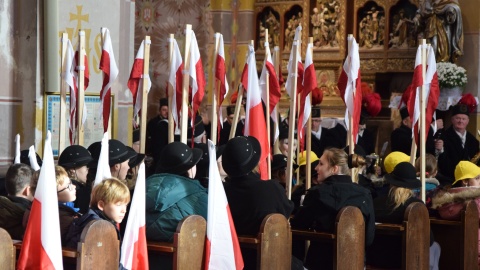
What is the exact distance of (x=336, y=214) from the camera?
7570mm

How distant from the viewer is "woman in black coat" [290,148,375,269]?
299 inches

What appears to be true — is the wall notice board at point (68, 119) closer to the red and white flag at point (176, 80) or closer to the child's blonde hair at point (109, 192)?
the red and white flag at point (176, 80)

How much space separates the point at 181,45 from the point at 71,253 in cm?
1153

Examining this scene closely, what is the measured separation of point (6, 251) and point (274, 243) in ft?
6.61

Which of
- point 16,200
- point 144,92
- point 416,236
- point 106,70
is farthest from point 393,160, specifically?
point 16,200

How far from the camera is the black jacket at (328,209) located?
759 centimetres

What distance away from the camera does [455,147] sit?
42.5 ft

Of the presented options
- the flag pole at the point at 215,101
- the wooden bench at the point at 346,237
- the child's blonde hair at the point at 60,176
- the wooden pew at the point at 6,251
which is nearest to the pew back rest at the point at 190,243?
the child's blonde hair at the point at 60,176

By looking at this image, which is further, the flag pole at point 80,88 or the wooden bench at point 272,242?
the flag pole at point 80,88

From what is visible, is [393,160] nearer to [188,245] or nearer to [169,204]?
[169,204]

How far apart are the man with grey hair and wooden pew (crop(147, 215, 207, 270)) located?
32.6 inches

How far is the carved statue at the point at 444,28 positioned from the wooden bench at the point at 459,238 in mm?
5978

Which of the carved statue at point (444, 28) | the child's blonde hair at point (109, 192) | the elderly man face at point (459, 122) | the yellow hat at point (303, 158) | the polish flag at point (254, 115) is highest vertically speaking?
the carved statue at point (444, 28)

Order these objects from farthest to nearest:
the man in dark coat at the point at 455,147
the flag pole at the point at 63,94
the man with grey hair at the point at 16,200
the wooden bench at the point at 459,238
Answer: the man in dark coat at the point at 455,147
the flag pole at the point at 63,94
the wooden bench at the point at 459,238
the man with grey hair at the point at 16,200
